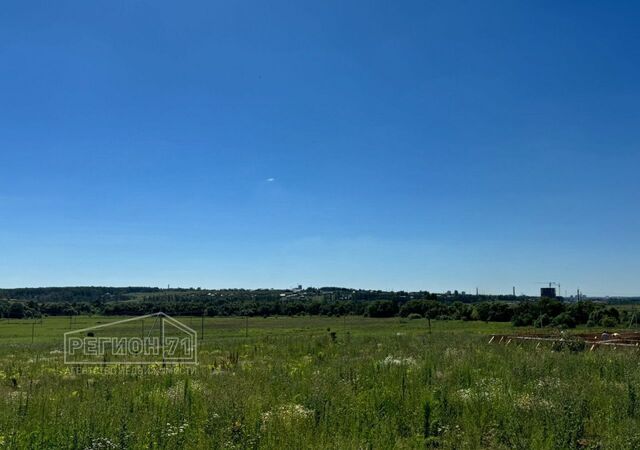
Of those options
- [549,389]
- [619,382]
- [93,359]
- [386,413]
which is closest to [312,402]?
[386,413]

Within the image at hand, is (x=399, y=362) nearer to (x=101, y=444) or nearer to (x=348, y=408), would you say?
(x=348, y=408)

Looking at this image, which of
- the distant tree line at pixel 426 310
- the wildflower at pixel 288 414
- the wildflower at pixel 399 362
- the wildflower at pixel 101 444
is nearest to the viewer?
the wildflower at pixel 101 444

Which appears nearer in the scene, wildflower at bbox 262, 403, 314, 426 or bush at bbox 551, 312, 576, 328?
wildflower at bbox 262, 403, 314, 426

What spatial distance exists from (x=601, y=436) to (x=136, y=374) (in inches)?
400

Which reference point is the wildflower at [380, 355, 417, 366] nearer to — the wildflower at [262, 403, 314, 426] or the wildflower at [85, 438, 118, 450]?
the wildflower at [262, 403, 314, 426]

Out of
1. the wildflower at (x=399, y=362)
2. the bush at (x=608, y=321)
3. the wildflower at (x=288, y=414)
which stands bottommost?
the bush at (x=608, y=321)

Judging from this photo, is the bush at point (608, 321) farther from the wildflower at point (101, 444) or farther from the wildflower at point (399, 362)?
the wildflower at point (101, 444)

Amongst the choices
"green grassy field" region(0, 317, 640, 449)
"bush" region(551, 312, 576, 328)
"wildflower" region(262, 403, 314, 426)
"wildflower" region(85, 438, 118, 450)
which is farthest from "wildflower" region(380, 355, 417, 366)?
"bush" region(551, 312, 576, 328)

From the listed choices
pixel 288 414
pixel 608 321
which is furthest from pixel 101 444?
pixel 608 321

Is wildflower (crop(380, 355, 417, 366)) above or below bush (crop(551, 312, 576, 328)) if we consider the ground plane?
above

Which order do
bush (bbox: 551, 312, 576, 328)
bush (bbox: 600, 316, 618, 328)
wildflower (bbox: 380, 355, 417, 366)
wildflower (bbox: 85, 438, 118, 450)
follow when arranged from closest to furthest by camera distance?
wildflower (bbox: 85, 438, 118, 450)
wildflower (bbox: 380, 355, 417, 366)
bush (bbox: 600, 316, 618, 328)
bush (bbox: 551, 312, 576, 328)

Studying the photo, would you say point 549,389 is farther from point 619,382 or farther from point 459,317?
point 459,317

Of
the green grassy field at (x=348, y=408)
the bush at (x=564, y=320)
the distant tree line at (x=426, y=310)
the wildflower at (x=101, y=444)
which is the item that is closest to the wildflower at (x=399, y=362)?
the green grassy field at (x=348, y=408)

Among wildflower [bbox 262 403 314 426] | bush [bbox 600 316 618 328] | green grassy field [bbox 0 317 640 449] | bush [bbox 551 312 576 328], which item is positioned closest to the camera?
green grassy field [bbox 0 317 640 449]
